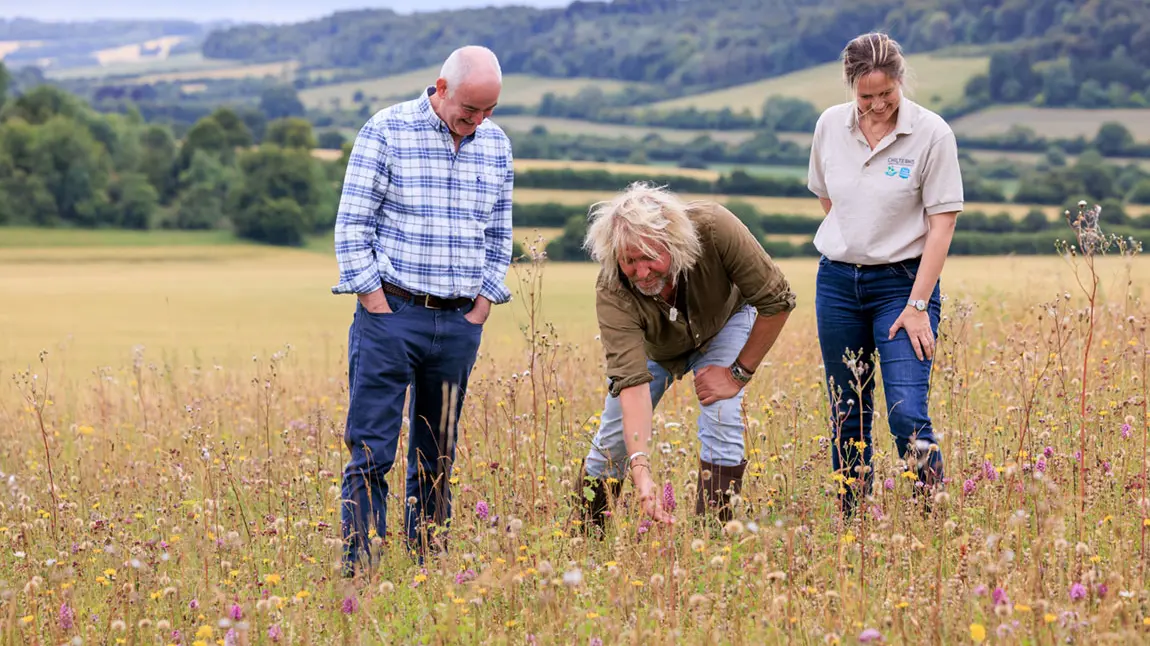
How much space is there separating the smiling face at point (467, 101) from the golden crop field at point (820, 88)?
94696mm

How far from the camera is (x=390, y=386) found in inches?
193

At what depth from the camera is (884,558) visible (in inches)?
173

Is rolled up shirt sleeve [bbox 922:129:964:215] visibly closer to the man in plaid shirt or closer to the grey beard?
the grey beard

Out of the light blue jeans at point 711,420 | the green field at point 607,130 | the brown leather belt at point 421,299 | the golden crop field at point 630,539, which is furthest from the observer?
the green field at point 607,130

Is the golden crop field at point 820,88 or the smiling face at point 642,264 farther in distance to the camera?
the golden crop field at point 820,88

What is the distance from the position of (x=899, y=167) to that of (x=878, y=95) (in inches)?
12.7

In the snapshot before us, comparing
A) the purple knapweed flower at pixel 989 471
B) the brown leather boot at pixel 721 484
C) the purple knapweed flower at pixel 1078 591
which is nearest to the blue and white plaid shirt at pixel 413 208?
the brown leather boot at pixel 721 484

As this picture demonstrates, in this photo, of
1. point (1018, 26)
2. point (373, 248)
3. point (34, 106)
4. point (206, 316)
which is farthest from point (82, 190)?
point (1018, 26)

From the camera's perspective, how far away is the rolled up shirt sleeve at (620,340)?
436 centimetres

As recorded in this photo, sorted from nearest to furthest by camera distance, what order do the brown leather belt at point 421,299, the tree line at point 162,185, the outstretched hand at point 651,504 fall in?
the outstretched hand at point 651,504 → the brown leather belt at point 421,299 → the tree line at point 162,185

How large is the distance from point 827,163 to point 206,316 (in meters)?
22.0

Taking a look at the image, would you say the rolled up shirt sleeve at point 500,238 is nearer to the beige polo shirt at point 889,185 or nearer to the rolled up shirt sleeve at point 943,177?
the beige polo shirt at point 889,185

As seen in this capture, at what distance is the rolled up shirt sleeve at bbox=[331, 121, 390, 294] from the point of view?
479 centimetres

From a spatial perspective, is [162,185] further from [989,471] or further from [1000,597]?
[1000,597]
